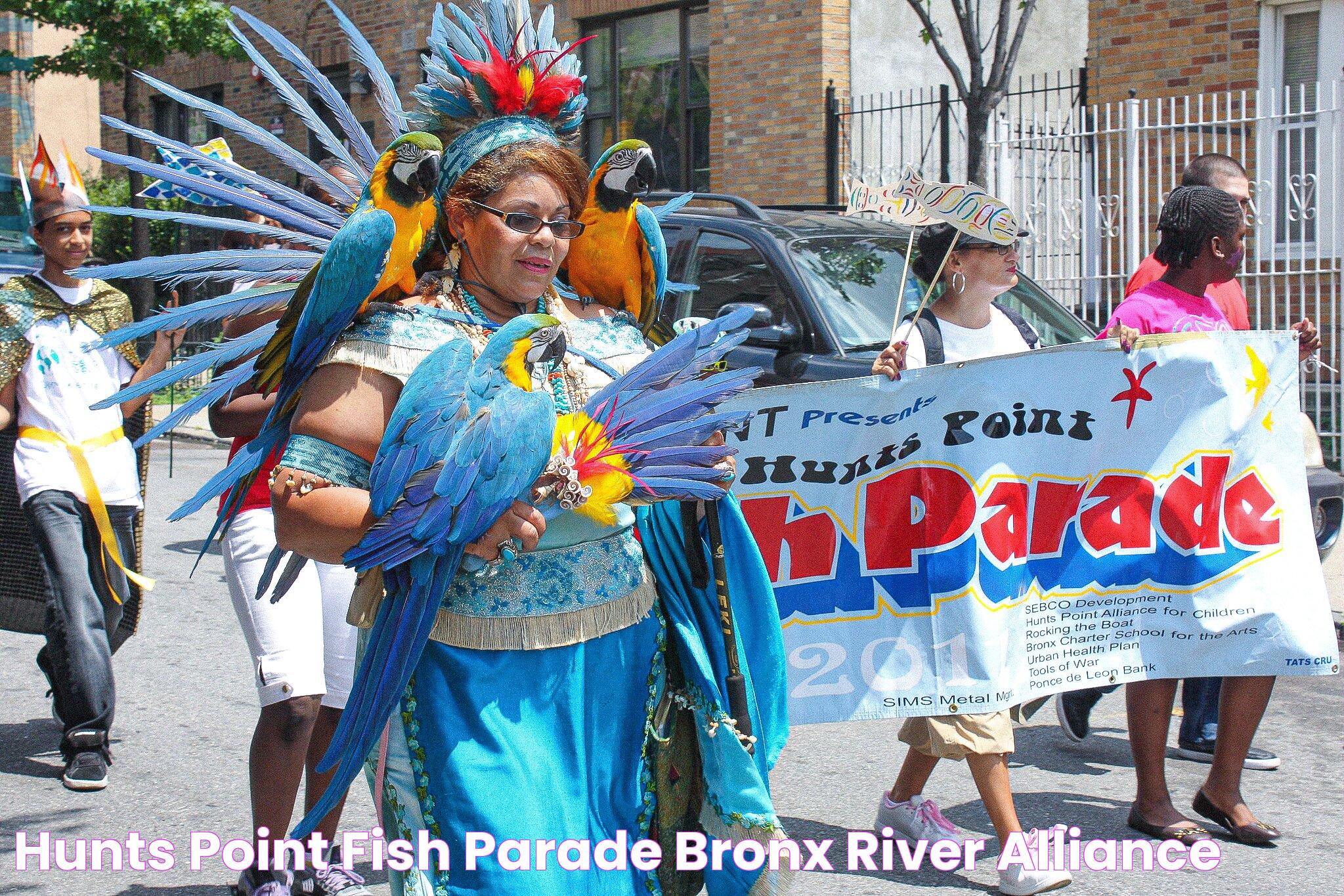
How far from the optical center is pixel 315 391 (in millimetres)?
2418

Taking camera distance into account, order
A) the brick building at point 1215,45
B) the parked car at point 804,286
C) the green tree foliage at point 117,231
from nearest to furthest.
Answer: the parked car at point 804,286 < the brick building at point 1215,45 < the green tree foliage at point 117,231

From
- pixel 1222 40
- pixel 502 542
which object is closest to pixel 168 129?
pixel 1222 40

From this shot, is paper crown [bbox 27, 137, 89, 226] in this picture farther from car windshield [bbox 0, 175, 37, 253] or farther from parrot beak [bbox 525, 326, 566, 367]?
car windshield [bbox 0, 175, 37, 253]

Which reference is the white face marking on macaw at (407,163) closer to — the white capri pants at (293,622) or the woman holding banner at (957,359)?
the white capri pants at (293,622)

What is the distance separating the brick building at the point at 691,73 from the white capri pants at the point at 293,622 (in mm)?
8866

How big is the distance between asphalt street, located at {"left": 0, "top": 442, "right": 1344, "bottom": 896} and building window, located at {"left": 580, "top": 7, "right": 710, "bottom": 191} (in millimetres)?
9751

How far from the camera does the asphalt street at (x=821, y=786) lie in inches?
159

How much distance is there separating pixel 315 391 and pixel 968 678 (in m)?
2.21

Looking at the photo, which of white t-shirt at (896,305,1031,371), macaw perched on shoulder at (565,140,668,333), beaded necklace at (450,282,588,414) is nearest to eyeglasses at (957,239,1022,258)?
white t-shirt at (896,305,1031,371)

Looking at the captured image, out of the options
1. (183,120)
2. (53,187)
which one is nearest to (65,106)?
(183,120)

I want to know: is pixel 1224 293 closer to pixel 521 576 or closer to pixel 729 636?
pixel 729 636

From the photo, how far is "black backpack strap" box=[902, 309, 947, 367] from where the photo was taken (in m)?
4.11

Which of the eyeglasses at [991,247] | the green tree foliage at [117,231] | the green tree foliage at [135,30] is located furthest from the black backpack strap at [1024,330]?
the green tree foliage at [117,231]

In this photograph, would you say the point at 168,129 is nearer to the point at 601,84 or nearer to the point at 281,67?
the point at 281,67
